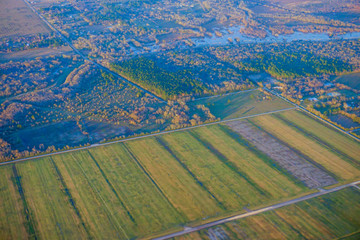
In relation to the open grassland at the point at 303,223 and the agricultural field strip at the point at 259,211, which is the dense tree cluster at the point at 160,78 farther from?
the open grassland at the point at 303,223

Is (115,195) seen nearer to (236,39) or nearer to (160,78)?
(160,78)

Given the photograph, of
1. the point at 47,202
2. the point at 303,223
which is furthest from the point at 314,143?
the point at 47,202

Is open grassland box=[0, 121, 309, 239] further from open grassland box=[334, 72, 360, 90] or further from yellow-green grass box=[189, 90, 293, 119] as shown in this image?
open grassland box=[334, 72, 360, 90]

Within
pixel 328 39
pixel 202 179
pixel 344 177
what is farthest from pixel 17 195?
pixel 328 39

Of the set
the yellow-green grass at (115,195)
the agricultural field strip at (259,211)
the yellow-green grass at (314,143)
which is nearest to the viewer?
the agricultural field strip at (259,211)

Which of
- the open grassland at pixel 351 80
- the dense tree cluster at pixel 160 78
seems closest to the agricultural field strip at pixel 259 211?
the dense tree cluster at pixel 160 78

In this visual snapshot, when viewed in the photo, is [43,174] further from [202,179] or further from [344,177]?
[344,177]

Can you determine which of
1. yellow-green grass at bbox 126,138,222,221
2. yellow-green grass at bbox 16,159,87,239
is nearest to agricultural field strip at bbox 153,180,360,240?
yellow-green grass at bbox 126,138,222,221
